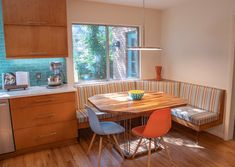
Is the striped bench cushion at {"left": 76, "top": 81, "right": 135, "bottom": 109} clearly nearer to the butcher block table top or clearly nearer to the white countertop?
the white countertop

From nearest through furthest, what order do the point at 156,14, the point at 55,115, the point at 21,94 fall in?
the point at 21,94
the point at 55,115
the point at 156,14

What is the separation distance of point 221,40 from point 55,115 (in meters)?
2.80

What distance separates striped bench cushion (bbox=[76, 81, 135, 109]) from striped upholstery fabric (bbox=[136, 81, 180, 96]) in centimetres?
21

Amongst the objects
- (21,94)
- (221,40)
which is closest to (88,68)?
(21,94)

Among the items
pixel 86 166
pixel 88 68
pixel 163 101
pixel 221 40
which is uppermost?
pixel 221 40

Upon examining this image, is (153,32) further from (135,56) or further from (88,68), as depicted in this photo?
(88,68)

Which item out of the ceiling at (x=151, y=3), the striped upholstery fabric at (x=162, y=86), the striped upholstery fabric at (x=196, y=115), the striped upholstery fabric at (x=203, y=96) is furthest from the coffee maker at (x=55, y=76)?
the striped upholstery fabric at (x=203, y=96)

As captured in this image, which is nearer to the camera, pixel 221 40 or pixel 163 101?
pixel 163 101

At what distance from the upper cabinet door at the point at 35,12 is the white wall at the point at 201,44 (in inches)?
85.5

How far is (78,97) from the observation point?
11.7ft

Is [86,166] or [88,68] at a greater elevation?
[88,68]

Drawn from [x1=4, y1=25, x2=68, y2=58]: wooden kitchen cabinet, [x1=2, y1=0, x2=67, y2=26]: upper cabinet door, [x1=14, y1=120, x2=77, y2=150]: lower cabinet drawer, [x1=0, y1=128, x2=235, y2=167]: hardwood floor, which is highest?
[x1=2, y1=0, x2=67, y2=26]: upper cabinet door

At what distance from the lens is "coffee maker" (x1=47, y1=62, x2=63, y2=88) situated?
3.24 metres

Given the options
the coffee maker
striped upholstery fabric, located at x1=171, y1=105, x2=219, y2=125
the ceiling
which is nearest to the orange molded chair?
striped upholstery fabric, located at x1=171, y1=105, x2=219, y2=125
